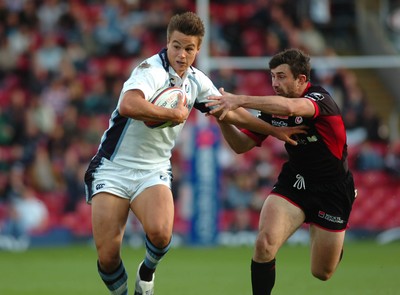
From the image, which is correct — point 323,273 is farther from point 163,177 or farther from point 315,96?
point 163,177

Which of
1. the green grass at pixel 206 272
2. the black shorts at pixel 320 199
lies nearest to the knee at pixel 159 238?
the black shorts at pixel 320 199

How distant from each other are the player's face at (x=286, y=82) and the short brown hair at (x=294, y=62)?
0.12ft

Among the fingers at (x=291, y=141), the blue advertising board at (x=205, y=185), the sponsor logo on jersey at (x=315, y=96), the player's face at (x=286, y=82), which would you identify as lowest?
the blue advertising board at (x=205, y=185)

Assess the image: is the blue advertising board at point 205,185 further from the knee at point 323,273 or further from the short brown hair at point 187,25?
the short brown hair at point 187,25

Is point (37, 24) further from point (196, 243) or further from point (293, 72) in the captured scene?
point (293, 72)

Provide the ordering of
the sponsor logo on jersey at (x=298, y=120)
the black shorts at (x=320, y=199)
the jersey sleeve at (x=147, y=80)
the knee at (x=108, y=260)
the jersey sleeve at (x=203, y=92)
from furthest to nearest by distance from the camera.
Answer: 1. the black shorts at (x=320, y=199)
2. the sponsor logo on jersey at (x=298, y=120)
3. the jersey sleeve at (x=203, y=92)
4. the knee at (x=108, y=260)
5. the jersey sleeve at (x=147, y=80)

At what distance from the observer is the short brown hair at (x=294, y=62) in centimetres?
866

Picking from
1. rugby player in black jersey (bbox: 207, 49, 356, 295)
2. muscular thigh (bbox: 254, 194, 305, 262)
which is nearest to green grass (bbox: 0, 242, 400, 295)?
rugby player in black jersey (bbox: 207, 49, 356, 295)

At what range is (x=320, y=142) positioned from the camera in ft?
28.8

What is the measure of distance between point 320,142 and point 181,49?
1.57 m

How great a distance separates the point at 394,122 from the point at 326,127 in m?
13.4

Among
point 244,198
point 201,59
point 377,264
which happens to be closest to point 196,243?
point 244,198

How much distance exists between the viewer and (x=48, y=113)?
19.2m

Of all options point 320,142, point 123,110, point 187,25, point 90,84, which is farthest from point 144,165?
point 90,84
